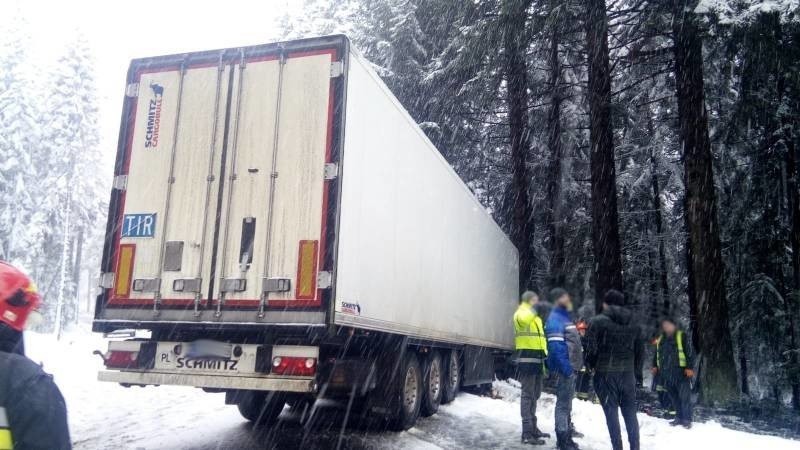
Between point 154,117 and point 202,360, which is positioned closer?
point 202,360

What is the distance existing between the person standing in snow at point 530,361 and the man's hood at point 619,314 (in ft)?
4.67

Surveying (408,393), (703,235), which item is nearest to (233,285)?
(408,393)

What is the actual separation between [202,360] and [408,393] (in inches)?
116

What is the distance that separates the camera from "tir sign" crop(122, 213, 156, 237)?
663 cm

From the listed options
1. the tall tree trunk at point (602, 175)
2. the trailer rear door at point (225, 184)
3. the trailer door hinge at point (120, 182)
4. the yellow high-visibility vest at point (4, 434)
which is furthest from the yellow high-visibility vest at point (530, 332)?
the yellow high-visibility vest at point (4, 434)

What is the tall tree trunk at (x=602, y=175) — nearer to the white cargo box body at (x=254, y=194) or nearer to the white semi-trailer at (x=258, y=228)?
the white semi-trailer at (x=258, y=228)

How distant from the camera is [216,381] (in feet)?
19.7

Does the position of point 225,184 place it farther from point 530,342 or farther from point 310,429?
point 530,342

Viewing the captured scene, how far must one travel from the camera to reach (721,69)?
1327 cm

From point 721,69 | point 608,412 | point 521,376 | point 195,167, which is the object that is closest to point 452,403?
point 521,376

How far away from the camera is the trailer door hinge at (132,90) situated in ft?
23.1

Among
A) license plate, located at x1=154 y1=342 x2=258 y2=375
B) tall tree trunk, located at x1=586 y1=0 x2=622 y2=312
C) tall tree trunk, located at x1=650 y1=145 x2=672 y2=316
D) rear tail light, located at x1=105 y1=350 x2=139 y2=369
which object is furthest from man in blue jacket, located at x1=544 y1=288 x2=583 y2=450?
tall tree trunk, located at x1=650 y1=145 x2=672 y2=316

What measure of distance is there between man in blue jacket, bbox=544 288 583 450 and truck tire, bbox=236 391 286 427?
11.6 feet

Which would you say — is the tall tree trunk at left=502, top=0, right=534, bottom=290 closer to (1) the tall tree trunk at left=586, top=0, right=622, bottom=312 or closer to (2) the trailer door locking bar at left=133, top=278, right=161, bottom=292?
(1) the tall tree trunk at left=586, top=0, right=622, bottom=312
